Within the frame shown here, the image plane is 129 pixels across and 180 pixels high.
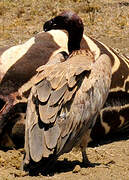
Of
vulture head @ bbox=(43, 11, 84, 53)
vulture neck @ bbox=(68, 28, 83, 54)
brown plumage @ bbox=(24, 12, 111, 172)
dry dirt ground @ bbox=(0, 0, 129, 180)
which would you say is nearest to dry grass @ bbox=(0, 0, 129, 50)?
dry dirt ground @ bbox=(0, 0, 129, 180)

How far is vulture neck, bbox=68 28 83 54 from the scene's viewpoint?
7035 mm

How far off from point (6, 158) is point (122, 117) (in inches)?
75.2

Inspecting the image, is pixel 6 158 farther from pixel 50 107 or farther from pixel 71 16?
pixel 71 16

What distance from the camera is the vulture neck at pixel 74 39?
7035 mm

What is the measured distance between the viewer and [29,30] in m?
16.2

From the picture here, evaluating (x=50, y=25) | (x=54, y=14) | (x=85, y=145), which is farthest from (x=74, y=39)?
(x=54, y=14)

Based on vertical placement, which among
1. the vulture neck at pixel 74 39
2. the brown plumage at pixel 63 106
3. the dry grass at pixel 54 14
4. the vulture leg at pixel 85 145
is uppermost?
the vulture neck at pixel 74 39

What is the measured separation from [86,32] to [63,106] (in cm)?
981

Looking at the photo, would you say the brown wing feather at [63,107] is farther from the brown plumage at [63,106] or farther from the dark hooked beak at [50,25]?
the dark hooked beak at [50,25]

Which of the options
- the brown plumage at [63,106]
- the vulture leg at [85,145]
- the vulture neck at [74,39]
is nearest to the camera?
the brown plumage at [63,106]

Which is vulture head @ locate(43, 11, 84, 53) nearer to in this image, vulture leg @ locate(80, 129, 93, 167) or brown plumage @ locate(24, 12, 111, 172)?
brown plumage @ locate(24, 12, 111, 172)

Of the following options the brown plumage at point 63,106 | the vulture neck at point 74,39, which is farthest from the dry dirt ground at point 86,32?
the vulture neck at point 74,39

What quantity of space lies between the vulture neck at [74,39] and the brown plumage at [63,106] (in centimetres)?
85

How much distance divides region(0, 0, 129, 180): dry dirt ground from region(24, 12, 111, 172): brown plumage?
0.29m
